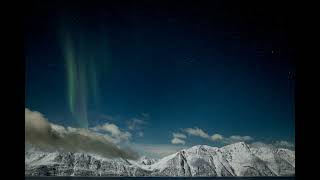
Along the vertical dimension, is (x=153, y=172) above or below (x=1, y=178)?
below

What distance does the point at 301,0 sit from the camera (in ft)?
6.00

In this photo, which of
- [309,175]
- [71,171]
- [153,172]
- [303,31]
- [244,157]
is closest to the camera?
[309,175]

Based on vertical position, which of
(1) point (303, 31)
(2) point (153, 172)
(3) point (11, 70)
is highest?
(1) point (303, 31)

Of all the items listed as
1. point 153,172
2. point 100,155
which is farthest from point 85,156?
point 153,172

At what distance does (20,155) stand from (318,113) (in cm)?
A: 124

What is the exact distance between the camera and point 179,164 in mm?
147500

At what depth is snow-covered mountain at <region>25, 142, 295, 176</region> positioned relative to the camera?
440ft

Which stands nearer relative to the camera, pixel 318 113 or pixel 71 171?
pixel 318 113

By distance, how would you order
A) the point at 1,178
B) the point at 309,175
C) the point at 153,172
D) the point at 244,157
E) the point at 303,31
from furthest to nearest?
the point at 244,157, the point at 153,172, the point at 303,31, the point at 309,175, the point at 1,178

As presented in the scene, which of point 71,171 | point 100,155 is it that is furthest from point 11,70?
point 100,155

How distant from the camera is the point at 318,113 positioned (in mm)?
1703

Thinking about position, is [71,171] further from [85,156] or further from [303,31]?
[303,31]

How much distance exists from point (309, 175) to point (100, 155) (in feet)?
490

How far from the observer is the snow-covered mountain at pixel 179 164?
440 ft
